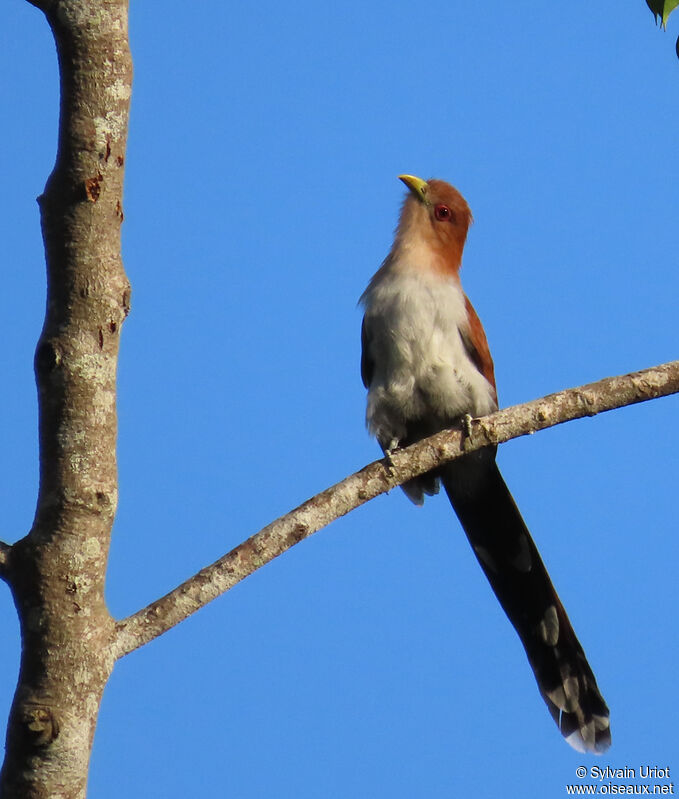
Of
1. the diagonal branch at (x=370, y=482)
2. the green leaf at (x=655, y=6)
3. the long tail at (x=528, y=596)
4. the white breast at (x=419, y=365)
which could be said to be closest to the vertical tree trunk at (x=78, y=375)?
the diagonal branch at (x=370, y=482)

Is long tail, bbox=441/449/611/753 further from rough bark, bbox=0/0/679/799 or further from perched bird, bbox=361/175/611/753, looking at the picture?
rough bark, bbox=0/0/679/799

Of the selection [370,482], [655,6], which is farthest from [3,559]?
[655,6]

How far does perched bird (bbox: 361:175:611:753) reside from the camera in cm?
471

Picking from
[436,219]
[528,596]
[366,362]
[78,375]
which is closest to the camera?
[78,375]

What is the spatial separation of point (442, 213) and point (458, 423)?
61.8 inches

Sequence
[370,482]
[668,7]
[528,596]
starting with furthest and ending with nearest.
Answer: [528,596] < [370,482] < [668,7]

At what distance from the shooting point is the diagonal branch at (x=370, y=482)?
9.09ft

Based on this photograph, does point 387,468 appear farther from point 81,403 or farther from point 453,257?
point 453,257

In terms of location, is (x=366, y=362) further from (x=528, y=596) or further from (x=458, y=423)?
(x=528, y=596)

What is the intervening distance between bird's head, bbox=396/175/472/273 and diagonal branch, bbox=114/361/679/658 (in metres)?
2.02

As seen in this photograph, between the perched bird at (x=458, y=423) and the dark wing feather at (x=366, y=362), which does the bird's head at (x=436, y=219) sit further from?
the dark wing feather at (x=366, y=362)

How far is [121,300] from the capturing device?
2613 mm

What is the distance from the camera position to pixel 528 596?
15.9 ft

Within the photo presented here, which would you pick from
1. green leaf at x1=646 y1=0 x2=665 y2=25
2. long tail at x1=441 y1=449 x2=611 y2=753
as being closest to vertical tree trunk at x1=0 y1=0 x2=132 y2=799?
green leaf at x1=646 y1=0 x2=665 y2=25
